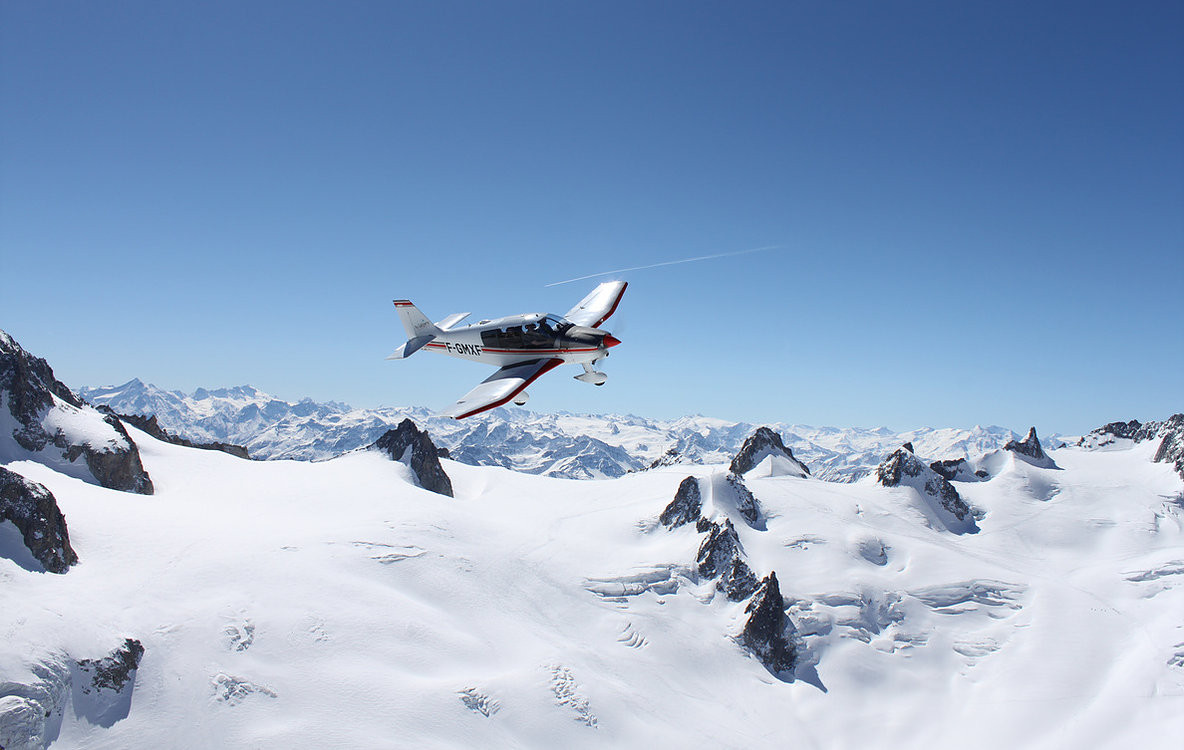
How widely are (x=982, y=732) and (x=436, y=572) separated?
2818 inches

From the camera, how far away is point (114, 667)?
42.6 metres

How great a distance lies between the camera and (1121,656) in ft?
261

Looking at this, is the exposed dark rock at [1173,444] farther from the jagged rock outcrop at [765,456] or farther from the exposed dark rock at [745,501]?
the exposed dark rock at [745,501]

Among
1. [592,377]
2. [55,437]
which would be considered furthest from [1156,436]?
[55,437]

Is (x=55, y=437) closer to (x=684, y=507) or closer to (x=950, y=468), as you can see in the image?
(x=684, y=507)

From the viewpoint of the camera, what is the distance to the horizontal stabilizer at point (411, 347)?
38.4m

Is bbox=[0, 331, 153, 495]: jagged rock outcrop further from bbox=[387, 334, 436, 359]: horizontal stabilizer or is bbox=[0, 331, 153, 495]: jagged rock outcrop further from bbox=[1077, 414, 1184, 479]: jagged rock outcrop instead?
bbox=[1077, 414, 1184, 479]: jagged rock outcrop

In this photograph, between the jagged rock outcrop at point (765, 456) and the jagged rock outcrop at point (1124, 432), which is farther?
the jagged rock outcrop at point (1124, 432)

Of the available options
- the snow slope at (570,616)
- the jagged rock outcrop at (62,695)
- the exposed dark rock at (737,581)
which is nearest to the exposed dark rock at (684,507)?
the snow slope at (570,616)

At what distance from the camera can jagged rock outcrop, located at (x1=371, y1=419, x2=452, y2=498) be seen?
104500 millimetres

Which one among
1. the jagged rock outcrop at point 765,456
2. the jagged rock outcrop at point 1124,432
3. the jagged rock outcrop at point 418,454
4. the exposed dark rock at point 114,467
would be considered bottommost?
the jagged rock outcrop at point 1124,432

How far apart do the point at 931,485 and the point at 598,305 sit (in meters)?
121

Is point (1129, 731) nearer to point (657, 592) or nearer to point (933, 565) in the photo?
point (933, 565)

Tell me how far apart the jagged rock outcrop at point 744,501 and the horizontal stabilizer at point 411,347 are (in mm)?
84153
